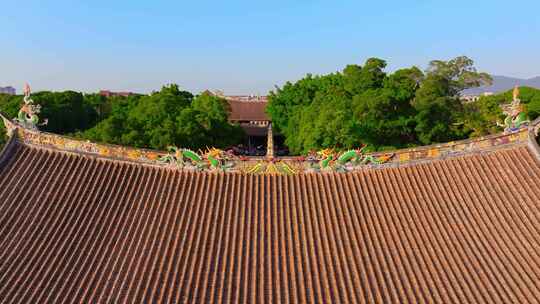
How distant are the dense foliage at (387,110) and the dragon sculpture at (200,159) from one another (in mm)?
17446

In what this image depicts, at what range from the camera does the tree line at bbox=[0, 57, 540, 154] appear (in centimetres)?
2755

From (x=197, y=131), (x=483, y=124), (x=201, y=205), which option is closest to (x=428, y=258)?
(x=201, y=205)

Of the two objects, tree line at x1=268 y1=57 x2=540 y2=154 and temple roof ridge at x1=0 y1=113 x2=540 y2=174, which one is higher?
temple roof ridge at x1=0 y1=113 x2=540 y2=174

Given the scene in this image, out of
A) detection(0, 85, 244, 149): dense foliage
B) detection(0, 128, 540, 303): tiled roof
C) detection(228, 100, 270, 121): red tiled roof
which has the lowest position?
detection(228, 100, 270, 121): red tiled roof

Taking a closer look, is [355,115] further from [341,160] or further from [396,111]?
[341,160]

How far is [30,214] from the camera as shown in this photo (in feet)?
29.2

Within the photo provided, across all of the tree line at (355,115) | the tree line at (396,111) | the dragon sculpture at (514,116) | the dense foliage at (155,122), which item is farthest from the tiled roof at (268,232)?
the dense foliage at (155,122)

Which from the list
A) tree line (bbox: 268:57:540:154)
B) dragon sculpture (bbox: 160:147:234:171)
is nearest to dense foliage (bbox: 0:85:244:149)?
tree line (bbox: 268:57:540:154)

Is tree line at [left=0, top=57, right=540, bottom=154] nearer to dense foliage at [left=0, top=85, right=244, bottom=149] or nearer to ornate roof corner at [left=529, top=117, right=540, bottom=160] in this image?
dense foliage at [left=0, top=85, right=244, bottom=149]

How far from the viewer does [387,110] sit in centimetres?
2992

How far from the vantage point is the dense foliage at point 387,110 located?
90.3 feet

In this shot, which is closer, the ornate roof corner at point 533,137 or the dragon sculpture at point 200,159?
Answer: the ornate roof corner at point 533,137

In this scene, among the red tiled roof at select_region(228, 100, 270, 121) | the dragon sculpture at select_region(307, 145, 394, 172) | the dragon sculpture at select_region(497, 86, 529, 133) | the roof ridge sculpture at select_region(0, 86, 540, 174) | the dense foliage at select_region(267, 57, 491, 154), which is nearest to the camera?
the dragon sculpture at select_region(497, 86, 529, 133)

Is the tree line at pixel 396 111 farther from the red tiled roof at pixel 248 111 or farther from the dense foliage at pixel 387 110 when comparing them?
the red tiled roof at pixel 248 111
